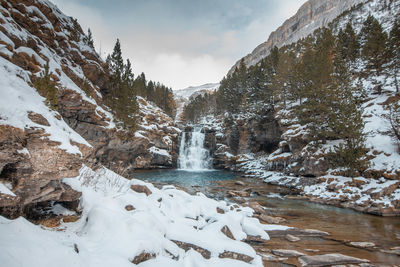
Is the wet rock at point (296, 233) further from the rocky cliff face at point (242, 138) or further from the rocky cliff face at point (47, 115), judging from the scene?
the rocky cliff face at point (242, 138)

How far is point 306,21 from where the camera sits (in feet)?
289

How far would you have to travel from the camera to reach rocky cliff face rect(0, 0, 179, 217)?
3629mm

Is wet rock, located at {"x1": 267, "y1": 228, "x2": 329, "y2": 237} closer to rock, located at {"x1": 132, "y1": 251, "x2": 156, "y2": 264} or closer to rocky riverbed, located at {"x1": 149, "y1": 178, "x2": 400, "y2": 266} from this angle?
rocky riverbed, located at {"x1": 149, "y1": 178, "x2": 400, "y2": 266}

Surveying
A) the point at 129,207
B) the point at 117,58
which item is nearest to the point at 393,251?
the point at 129,207

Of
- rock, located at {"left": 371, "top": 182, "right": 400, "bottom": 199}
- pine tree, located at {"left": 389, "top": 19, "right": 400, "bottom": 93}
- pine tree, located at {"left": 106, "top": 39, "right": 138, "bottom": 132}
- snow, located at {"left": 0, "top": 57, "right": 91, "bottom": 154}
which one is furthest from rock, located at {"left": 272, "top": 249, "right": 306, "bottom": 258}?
pine tree, located at {"left": 389, "top": 19, "right": 400, "bottom": 93}

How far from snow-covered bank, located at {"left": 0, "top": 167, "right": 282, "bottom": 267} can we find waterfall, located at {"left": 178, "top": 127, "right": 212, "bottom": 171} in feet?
97.5

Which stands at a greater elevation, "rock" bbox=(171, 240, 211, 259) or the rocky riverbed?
"rock" bbox=(171, 240, 211, 259)

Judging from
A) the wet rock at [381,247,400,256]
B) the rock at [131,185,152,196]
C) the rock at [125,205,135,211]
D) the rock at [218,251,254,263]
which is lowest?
the wet rock at [381,247,400,256]

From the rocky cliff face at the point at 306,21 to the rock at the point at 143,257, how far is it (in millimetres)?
93391

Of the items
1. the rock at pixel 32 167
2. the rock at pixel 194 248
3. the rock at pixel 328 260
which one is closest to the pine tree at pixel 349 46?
the rock at pixel 328 260

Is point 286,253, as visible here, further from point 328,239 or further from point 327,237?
point 327,237

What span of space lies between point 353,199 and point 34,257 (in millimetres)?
16468

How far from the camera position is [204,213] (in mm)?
7320

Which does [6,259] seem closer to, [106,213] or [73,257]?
[73,257]
